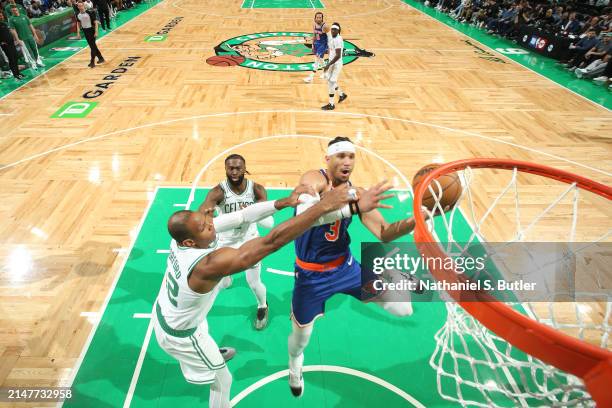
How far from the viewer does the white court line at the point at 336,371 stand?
138 inches

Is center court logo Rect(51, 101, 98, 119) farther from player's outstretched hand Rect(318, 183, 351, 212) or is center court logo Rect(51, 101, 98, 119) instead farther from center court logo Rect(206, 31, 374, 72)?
player's outstretched hand Rect(318, 183, 351, 212)

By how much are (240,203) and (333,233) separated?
1363mm

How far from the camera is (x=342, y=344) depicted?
401 centimetres

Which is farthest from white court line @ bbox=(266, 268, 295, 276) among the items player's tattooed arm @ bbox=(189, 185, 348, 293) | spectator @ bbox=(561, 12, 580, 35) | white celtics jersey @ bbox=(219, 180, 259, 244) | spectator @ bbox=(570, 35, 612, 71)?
spectator @ bbox=(561, 12, 580, 35)

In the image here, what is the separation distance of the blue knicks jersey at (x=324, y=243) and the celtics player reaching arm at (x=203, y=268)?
357 mm

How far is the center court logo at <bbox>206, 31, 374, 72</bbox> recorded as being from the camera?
40.9 feet

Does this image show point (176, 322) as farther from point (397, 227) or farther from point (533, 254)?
point (533, 254)

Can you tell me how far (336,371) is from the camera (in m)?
3.74

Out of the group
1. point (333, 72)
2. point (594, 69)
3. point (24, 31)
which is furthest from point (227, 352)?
point (594, 69)

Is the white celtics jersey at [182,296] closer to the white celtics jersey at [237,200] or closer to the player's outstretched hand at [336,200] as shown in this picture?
the player's outstretched hand at [336,200]

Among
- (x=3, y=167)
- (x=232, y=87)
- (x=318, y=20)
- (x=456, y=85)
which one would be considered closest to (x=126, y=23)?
(x=232, y=87)

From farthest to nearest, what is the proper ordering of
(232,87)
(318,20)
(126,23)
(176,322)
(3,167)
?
(126,23) → (232,87) → (318,20) → (3,167) → (176,322)

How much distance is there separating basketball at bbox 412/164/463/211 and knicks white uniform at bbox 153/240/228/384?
5.41ft

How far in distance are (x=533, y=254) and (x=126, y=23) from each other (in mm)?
18805
